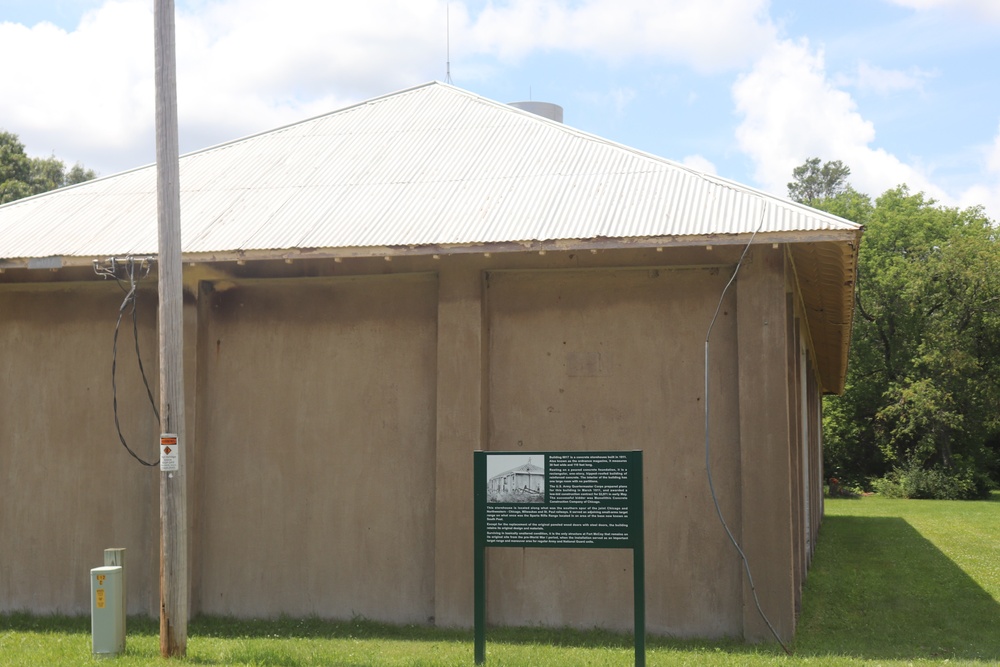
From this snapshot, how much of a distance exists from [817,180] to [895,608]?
213 feet

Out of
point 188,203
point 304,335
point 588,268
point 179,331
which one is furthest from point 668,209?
point 188,203

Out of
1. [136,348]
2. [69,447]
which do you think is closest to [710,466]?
[136,348]

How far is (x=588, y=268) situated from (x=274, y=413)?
369 cm

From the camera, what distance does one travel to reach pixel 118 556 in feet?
31.9

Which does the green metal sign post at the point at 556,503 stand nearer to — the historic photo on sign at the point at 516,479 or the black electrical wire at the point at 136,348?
the historic photo on sign at the point at 516,479

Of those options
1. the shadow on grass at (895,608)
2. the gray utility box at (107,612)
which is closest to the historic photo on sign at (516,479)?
the shadow on grass at (895,608)

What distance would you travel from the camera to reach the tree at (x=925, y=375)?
132 feet

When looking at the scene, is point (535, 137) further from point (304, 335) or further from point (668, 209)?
point (304, 335)

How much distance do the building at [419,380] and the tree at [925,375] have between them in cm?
3043

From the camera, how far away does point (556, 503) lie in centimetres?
859

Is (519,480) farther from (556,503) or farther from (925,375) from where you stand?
(925,375)

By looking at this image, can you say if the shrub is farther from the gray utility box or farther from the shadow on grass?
the gray utility box

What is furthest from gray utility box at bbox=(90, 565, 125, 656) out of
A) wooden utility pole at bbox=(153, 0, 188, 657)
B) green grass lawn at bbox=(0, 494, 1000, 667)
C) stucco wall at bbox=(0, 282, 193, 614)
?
stucco wall at bbox=(0, 282, 193, 614)

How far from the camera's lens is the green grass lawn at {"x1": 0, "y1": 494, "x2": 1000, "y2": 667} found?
9.07m
